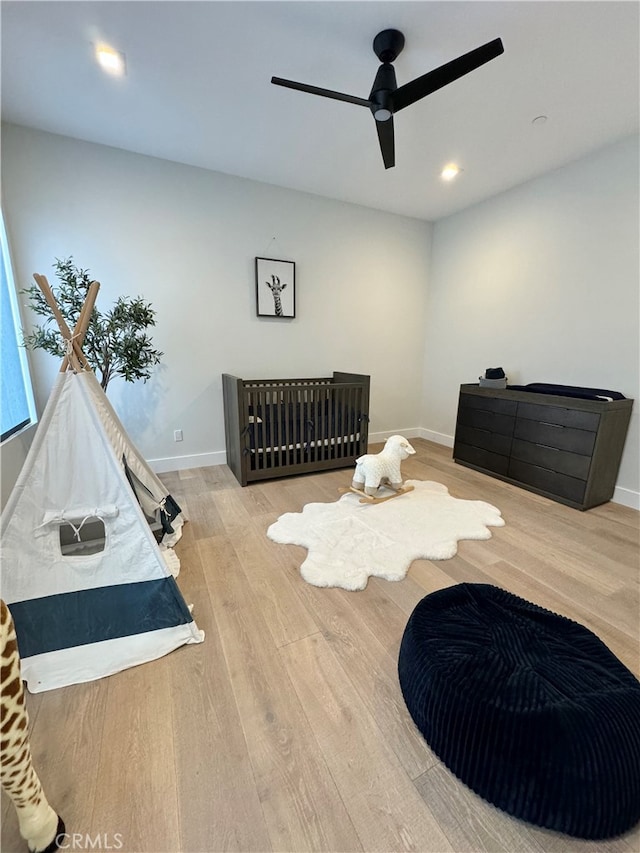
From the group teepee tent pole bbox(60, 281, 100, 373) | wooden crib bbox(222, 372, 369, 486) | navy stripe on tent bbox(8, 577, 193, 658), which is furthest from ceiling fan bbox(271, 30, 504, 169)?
navy stripe on tent bbox(8, 577, 193, 658)

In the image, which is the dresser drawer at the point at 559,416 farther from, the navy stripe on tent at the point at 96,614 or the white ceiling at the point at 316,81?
the navy stripe on tent at the point at 96,614

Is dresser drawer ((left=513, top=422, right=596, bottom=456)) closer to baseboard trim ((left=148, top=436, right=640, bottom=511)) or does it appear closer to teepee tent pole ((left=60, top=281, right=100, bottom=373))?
baseboard trim ((left=148, top=436, right=640, bottom=511))

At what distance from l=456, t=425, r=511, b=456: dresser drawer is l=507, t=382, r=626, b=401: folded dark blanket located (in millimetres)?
484

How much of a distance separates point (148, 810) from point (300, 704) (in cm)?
49

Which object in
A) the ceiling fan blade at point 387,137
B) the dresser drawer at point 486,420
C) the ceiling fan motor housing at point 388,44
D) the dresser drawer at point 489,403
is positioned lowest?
the dresser drawer at point 486,420

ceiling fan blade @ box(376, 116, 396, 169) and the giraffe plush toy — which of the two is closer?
the giraffe plush toy

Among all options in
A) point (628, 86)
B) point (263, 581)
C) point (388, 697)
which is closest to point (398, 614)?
point (388, 697)

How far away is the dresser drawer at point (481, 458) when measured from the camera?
325 centimetres

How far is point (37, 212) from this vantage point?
8.59 feet

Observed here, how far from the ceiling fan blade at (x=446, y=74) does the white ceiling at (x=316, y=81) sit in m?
0.33

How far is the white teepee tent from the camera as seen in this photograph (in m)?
1.37

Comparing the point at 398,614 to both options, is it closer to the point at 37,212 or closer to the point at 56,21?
the point at 56,21

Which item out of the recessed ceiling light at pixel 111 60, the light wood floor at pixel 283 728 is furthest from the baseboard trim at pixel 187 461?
the recessed ceiling light at pixel 111 60

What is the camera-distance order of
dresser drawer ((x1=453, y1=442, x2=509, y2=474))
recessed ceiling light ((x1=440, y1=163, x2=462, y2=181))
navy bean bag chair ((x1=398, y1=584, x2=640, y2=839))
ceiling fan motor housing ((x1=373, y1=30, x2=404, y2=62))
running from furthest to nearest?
1. dresser drawer ((x1=453, y1=442, x2=509, y2=474))
2. recessed ceiling light ((x1=440, y1=163, x2=462, y2=181))
3. ceiling fan motor housing ((x1=373, y1=30, x2=404, y2=62))
4. navy bean bag chair ((x1=398, y1=584, x2=640, y2=839))
